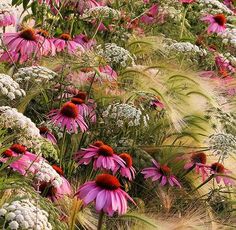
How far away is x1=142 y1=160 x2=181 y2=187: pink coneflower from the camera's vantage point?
2768 millimetres

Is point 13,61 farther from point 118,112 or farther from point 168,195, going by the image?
point 168,195

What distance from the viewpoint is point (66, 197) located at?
7.34ft

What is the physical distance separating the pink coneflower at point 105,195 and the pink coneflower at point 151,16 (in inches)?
83.6

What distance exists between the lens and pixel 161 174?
2.81m

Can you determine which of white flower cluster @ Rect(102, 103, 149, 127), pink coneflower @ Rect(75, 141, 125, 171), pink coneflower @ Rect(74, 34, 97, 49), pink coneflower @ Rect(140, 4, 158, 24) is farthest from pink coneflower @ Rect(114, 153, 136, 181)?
pink coneflower @ Rect(140, 4, 158, 24)

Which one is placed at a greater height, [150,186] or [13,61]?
[13,61]

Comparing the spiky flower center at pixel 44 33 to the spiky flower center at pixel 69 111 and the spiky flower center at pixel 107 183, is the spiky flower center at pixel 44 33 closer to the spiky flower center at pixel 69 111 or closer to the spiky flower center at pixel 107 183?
the spiky flower center at pixel 69 111

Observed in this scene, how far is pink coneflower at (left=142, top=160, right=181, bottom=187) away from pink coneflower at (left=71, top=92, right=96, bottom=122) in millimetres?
305

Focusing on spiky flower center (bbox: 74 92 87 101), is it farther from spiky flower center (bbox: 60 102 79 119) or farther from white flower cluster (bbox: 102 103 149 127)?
spiky flower center (bbox: 60 102 79 119)

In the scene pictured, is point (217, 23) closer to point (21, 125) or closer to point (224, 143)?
point (224, 143)

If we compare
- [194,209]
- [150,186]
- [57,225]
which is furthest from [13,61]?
[57,225]

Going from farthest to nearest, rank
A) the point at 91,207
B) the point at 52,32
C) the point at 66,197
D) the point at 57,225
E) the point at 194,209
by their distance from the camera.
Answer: the point at 52,32 < the point at 194,209 < the point at 91,207 < the point at 66,197 < the point at 57,225

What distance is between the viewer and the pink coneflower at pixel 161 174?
2768 mm

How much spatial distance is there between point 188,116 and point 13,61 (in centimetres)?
75
